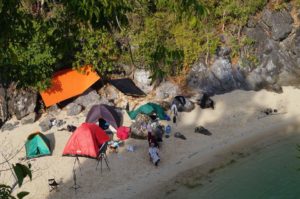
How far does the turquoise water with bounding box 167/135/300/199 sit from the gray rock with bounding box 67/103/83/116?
7813 millimetres

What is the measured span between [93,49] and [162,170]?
8722mm

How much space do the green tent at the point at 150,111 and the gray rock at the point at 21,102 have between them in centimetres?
515

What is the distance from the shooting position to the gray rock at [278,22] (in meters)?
26.8

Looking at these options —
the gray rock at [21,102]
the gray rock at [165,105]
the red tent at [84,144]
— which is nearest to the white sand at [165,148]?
the red tent at [84,144]

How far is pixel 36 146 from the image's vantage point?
58.7ft

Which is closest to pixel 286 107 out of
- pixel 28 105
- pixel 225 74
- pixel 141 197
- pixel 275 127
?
pixel 275 127

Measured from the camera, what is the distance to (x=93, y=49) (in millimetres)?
22969

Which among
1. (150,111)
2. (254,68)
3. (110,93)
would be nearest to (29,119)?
(110,93)

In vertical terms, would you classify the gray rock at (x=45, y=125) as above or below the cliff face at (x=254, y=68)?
below

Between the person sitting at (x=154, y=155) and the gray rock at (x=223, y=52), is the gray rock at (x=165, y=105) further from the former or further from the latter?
the gray rock at (x=223, y=52)

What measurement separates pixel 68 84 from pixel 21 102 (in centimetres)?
257

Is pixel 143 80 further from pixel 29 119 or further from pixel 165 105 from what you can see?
pixel 29 119

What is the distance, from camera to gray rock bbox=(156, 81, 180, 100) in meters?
23.1

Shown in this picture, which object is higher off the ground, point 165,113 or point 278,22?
point 278,22
